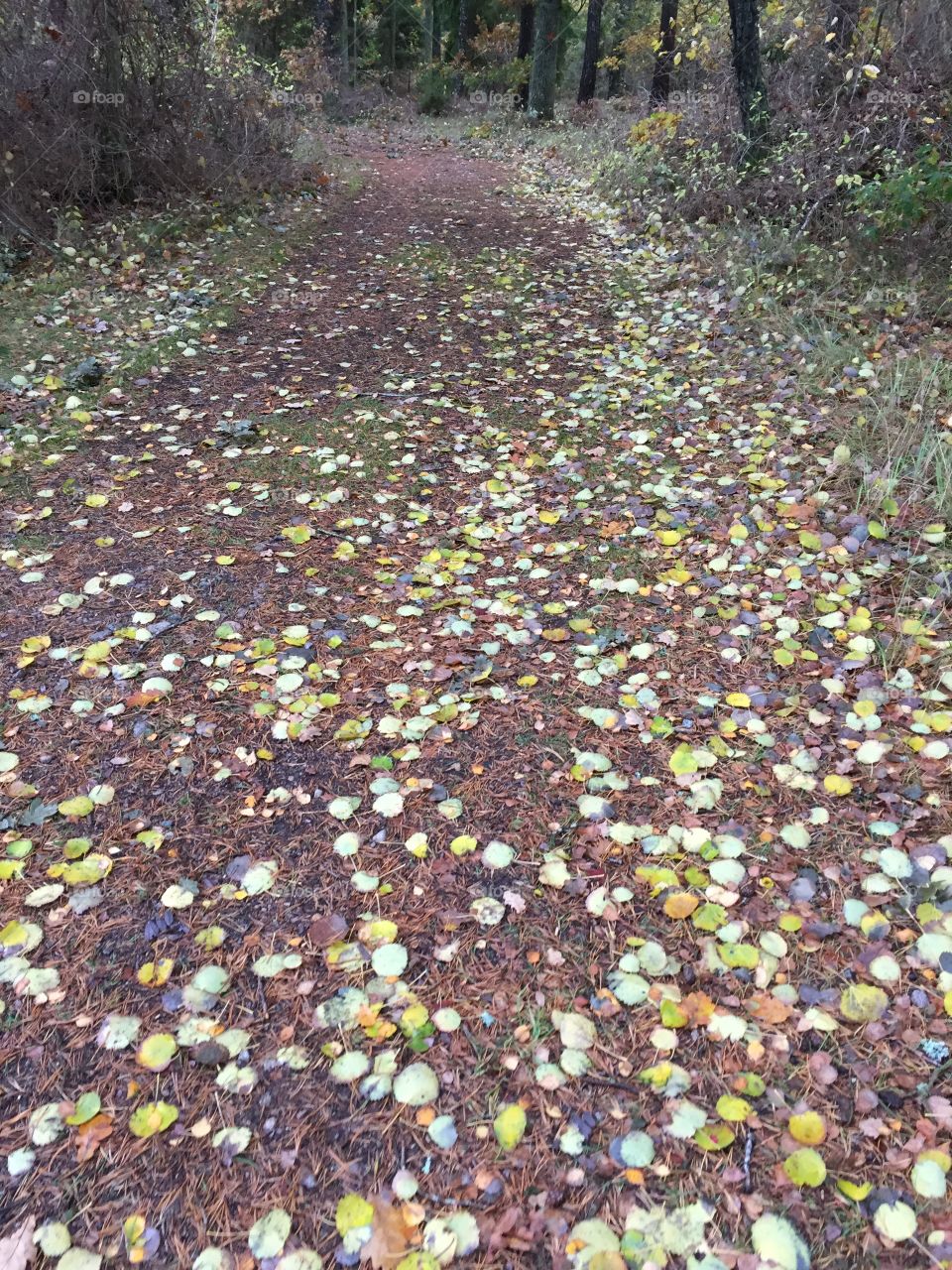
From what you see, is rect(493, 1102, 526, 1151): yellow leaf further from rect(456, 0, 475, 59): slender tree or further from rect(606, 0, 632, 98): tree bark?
rect(456, 0, 475, 59): slender tree

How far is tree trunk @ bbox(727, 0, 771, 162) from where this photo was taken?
22.9 ft

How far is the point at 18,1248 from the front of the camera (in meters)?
1.51

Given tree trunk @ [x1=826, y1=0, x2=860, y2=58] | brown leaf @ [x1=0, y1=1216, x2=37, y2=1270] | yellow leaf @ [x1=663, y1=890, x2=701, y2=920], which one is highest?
tree trunk @ [x1=826, y1=0, x2=860, y2=58]

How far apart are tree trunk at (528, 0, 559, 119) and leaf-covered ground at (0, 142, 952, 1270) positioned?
14402mm

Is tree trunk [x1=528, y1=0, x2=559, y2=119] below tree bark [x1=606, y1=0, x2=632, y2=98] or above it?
below

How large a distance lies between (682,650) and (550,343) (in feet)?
11.9

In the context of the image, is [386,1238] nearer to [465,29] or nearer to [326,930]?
[326,930]

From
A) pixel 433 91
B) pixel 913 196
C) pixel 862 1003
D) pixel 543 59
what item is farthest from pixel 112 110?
pixel 433 91

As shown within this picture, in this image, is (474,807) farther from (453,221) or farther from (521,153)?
(521,153)

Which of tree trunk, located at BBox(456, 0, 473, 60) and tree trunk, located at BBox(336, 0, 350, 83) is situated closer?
tree trunk, located at BBox(336, 0, 350, 83)

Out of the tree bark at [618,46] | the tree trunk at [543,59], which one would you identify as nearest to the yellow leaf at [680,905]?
the tree trunk at [543,59]

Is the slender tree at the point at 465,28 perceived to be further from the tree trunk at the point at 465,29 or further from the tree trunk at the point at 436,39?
the tree trunk at the point at 436,39

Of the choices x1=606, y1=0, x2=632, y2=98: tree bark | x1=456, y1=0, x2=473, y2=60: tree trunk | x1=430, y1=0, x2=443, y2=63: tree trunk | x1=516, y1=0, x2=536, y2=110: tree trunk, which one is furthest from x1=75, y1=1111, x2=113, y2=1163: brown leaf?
x1=430, y1=0, x2=443, y2=63: tree trunk

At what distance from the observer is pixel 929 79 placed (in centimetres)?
599
